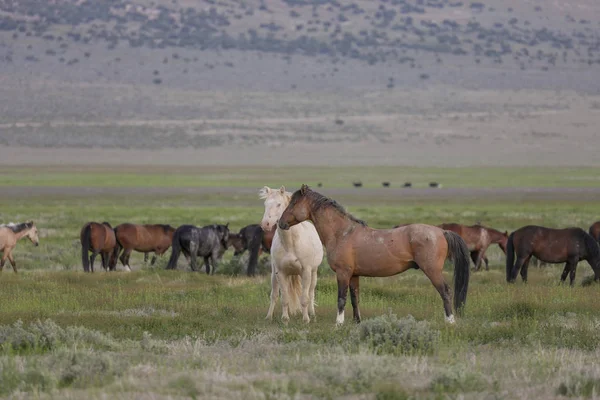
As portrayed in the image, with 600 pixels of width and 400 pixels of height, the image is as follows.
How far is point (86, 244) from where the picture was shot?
22266 millimetres

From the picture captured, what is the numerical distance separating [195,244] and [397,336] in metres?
12.4

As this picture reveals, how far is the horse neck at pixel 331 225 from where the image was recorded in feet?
43.9

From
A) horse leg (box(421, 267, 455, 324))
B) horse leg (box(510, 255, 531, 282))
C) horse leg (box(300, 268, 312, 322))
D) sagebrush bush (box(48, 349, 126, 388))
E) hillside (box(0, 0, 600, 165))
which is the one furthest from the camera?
hillside (box(0, 0, 600, 165))

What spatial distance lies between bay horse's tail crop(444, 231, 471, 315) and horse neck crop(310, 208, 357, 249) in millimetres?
1224

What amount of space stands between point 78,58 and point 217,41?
19.1 metres

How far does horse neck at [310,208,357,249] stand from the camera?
43.9 feet

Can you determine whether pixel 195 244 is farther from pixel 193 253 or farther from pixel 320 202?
pixel 320 202

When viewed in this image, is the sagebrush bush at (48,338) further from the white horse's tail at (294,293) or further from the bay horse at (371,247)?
the white horse's tail at (294,293)

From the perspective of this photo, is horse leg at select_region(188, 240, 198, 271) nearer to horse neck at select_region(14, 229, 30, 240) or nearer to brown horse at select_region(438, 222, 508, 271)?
horse neck at select_region(14, 229, 30, 240)

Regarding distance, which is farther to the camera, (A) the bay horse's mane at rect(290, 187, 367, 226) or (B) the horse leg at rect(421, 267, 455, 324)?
(A) the bay horse's mane at rect(290, 187, 367, 226)

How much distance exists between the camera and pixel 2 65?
11012cm

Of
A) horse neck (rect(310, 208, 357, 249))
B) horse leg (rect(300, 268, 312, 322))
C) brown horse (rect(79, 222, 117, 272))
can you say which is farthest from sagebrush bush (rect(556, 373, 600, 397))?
brown horse (rect(79, 222, 117, 272))

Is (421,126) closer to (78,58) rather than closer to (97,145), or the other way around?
(97,145)

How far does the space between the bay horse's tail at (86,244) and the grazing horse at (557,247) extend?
8.48 m
